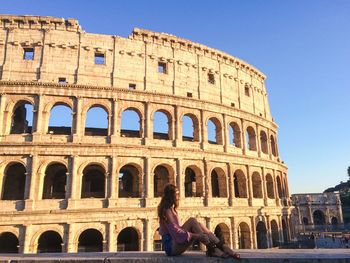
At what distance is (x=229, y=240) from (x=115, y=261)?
17758 millimetres

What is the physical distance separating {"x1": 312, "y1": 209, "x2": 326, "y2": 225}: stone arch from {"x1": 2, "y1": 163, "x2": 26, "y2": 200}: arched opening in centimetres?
4754

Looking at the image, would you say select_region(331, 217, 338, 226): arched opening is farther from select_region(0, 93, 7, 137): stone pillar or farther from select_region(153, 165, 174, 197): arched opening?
select_region(0, 93, 7, 137): stone pillar

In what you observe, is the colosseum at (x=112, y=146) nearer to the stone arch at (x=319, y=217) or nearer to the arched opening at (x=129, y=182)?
the arched opening at (x=129, y=182)

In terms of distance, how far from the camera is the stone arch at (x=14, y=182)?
1775 centimetres

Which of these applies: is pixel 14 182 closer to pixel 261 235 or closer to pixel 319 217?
pixel 261 235

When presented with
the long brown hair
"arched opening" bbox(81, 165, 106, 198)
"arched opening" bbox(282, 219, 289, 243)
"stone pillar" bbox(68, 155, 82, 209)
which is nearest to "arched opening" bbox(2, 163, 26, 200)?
"stone pillar" bbox(68, 155, 82, 209)

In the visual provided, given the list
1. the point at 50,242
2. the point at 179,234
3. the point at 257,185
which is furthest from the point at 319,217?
the point at 179,234

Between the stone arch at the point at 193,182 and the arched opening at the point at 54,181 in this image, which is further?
the stone arch at the point at 193,182

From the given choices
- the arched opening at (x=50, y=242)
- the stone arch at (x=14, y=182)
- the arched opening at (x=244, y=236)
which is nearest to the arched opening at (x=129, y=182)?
the arched opening at (x=50, y=242)

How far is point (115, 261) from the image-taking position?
4.29 m

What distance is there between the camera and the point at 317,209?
1919 inches

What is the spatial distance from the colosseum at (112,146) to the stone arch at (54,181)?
2.5 inches

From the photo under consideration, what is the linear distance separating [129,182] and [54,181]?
4.92m

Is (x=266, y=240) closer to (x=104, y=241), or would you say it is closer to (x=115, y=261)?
(x=104, y=241)
